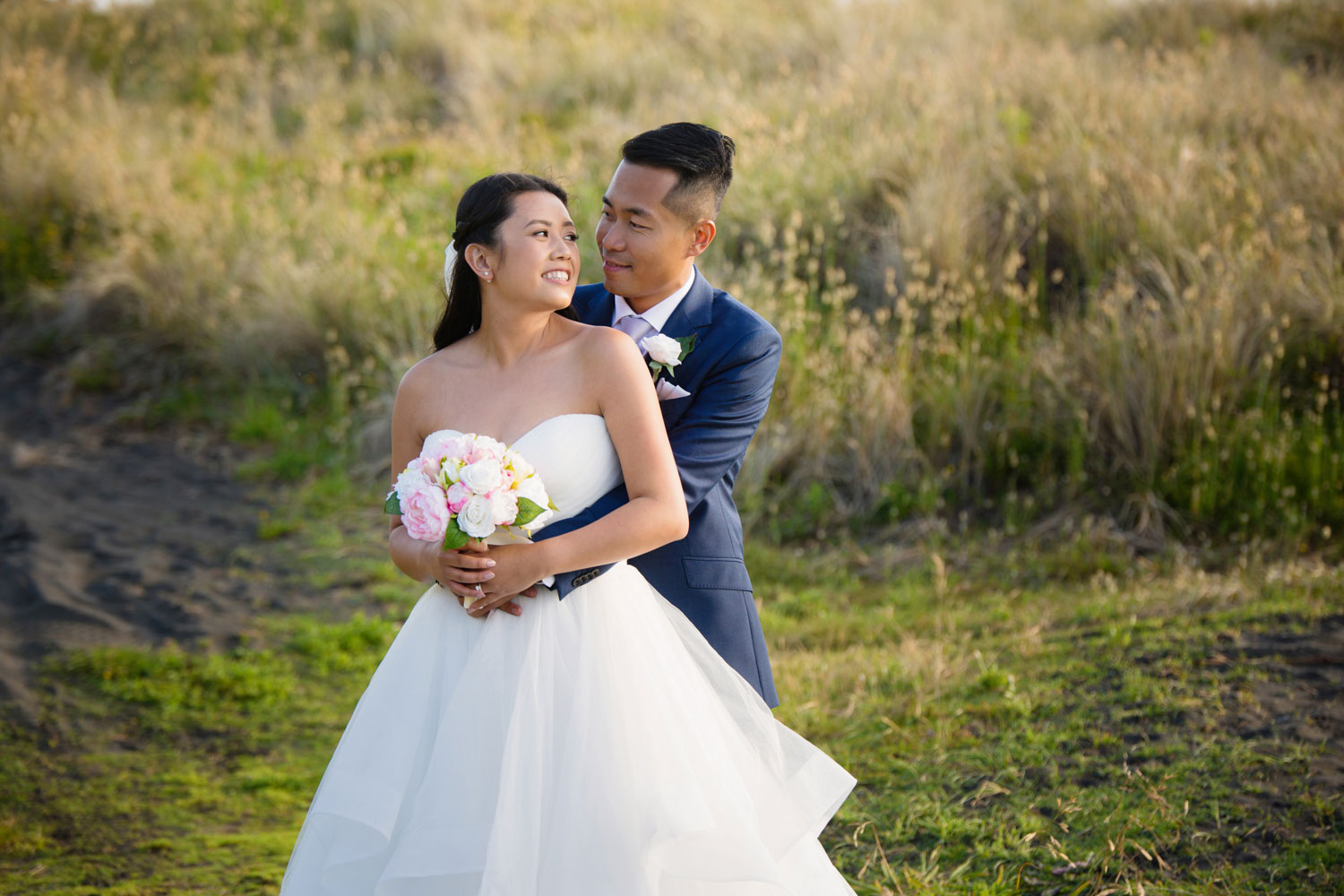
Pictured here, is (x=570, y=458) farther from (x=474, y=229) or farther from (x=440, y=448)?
(x=474, y=229)

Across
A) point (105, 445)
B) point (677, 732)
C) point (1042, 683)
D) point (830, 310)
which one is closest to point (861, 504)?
point (830, 310)

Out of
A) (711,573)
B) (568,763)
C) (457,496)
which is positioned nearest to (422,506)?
(457,496)

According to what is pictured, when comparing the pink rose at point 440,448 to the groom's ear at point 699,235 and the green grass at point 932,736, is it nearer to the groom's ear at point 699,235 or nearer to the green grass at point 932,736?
the groom's ear at point 699,235

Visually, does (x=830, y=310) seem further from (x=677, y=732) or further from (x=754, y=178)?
(x=677, y=732)

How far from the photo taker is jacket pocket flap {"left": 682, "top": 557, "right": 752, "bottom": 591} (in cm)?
298

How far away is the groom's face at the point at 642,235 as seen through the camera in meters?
3.05

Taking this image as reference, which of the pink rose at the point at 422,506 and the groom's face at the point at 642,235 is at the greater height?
the groom's face at the point at 642,235

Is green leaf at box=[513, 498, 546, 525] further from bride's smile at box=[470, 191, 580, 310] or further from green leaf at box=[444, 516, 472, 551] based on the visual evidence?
bride's smile at box=[470, 191, 580, 310]

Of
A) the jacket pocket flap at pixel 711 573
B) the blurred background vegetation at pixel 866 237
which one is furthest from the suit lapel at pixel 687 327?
the blurred background vegetation at pixel 866 237

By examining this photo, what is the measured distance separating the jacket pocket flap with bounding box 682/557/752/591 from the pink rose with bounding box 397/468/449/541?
2.36 ft

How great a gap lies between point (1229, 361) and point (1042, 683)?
9.70 feet

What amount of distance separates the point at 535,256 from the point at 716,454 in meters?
0.68

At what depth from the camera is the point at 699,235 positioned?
3162 millimetres

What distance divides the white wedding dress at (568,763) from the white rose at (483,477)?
0.77 ft
